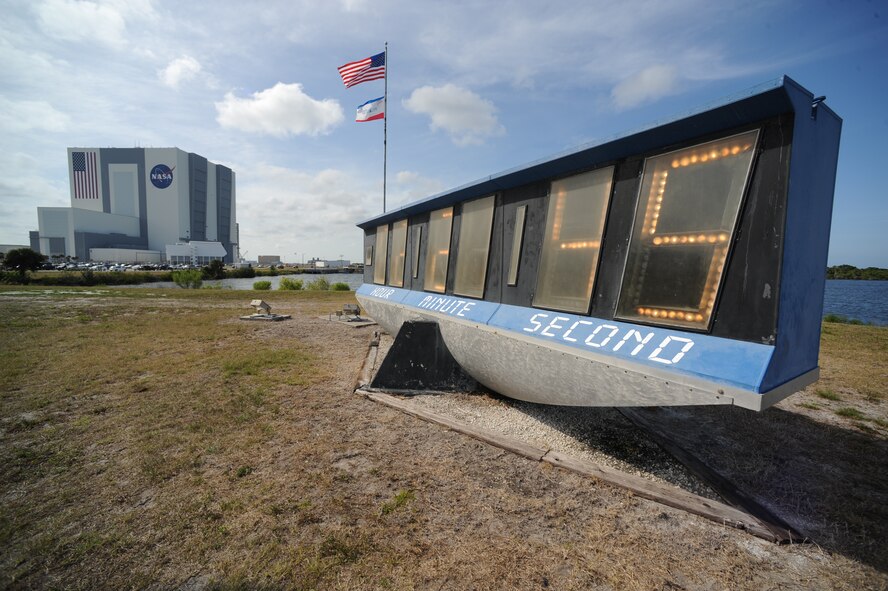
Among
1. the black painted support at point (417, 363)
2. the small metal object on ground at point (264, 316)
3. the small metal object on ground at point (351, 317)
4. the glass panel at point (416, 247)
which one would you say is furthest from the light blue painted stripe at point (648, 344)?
the small metal object on ground at point (264, 316)

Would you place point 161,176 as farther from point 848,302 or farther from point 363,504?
point 848,302

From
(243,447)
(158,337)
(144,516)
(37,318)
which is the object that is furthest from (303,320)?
(144,516)

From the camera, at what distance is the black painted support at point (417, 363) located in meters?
7.93

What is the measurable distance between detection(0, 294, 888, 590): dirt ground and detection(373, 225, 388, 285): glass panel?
5317mm

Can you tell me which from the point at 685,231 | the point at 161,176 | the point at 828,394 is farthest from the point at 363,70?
the point at 161,176

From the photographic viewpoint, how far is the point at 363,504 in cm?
407

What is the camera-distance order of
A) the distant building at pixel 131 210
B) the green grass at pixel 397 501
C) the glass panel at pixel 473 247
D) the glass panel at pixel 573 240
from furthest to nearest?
1. the distant building at pixel 131 210
2. the glass panel at pixel 473 247
3. the glass panel at pixel 573 240
4. the green grass at pixel 397 501

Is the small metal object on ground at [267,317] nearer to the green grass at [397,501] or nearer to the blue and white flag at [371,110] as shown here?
the blue and white flag at [371,110]

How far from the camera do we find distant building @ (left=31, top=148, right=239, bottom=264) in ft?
413

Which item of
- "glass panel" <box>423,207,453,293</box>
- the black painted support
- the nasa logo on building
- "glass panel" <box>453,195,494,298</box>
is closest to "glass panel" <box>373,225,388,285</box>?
"glass panel" <box>423,207,453,293</box>

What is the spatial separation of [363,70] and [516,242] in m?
15.2

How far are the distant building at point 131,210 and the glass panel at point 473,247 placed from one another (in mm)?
142381

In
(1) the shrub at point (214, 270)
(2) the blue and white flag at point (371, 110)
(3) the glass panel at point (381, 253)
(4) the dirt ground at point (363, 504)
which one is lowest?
(1) the shrub at point (214, 270)

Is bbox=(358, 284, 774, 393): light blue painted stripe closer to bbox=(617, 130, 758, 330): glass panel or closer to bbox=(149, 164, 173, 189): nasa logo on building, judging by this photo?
bbox=(617, 130, 758, 330): glass panel
